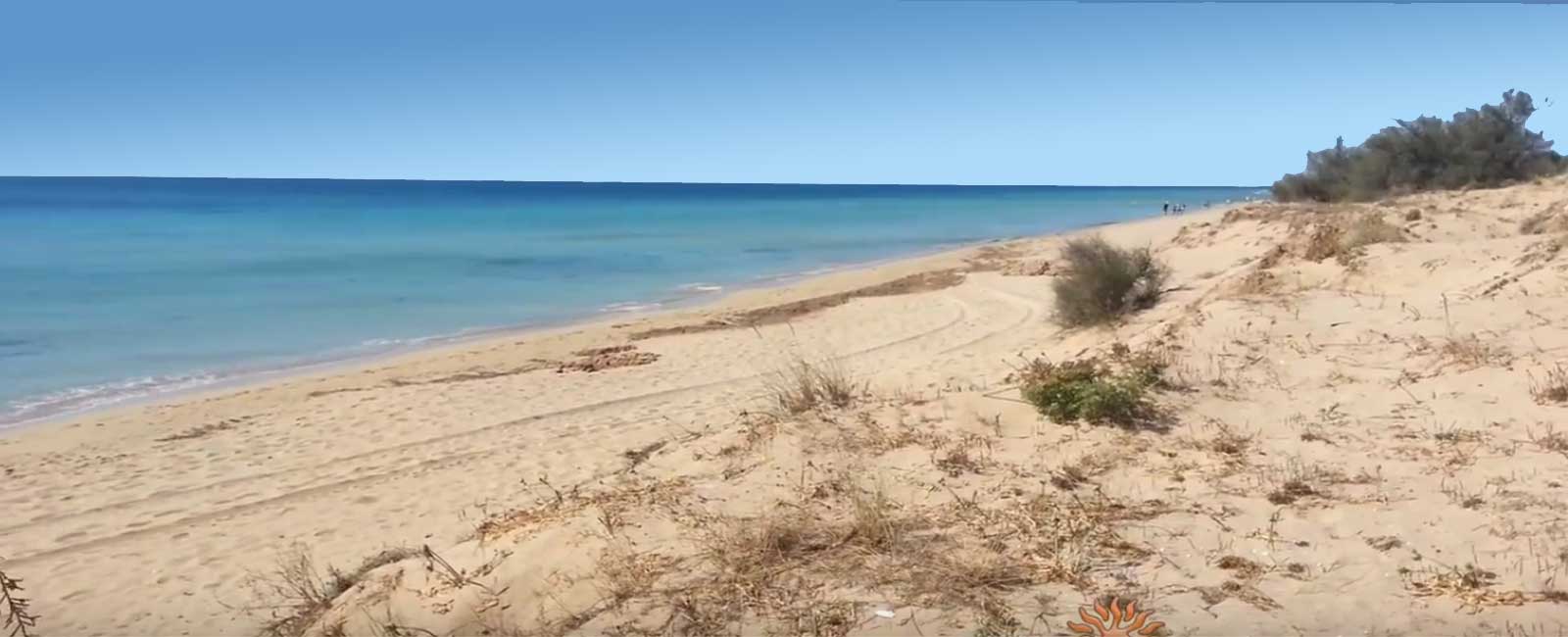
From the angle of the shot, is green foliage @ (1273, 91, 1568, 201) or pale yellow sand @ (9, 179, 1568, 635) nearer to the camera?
pale yellow sand @ (9, 179, 1568, 635)

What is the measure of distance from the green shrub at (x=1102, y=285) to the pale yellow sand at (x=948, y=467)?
32 centimetres

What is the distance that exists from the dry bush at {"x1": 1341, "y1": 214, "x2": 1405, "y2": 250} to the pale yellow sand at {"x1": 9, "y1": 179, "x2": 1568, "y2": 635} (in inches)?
11.9

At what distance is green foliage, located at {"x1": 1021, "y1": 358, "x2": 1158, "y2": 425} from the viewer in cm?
630

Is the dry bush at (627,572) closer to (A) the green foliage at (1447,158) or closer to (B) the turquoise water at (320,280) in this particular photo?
(B) the turquoise water at (320,280)

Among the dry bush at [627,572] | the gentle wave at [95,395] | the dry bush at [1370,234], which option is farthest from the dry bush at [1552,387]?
the gentle wave at [95,395]

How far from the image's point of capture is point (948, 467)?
5.64 meters

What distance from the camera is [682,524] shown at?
502cm

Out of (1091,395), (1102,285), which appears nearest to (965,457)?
(1091,395)

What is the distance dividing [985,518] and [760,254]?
2781 centimetres

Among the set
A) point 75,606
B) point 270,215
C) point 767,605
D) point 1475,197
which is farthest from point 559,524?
point 270,215

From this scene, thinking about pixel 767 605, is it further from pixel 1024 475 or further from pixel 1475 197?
pixel 1475 197

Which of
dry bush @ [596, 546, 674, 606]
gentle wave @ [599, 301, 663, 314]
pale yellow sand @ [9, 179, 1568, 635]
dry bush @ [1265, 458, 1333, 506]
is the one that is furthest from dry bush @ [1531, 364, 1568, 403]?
gentle wave @ [599, 301, 663, 314]

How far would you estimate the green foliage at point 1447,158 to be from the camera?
26.8m

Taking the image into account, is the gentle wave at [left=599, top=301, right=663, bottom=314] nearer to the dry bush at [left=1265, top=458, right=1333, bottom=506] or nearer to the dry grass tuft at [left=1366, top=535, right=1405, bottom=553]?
the dry bush at [left=1265, top=458, right=1333, bottom=506]
